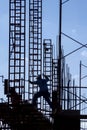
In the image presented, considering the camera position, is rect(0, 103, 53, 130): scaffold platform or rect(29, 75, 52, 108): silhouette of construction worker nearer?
rect(29, 75, 52, 108): silhouette of construction worker

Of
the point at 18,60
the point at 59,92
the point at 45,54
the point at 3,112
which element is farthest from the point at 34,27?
the point at 59,92

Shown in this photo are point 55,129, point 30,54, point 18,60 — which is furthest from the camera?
point 30,54

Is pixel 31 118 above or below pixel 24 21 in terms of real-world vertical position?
below

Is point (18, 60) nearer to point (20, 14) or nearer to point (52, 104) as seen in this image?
point (20, 14)

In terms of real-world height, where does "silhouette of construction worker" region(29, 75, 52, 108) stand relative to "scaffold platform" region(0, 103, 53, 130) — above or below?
above

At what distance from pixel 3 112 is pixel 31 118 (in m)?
2.79

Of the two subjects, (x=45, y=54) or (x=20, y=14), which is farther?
(x=45, y=54)

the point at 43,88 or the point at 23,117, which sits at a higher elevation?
the point at 43,88

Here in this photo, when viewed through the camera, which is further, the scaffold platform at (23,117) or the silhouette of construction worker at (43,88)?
the scaffold platform at (23,117)

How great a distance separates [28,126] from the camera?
84.8ft

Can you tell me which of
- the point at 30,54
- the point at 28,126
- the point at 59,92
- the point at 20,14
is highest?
the point at 20,14

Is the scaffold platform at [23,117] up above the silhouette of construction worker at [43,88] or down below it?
below

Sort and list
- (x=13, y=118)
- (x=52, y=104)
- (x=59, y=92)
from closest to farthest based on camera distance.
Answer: (x=59, y=92) < (x=52, y=104) < (x=13, y=118)

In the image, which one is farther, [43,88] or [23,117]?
[23,117]
